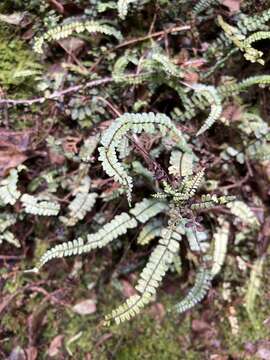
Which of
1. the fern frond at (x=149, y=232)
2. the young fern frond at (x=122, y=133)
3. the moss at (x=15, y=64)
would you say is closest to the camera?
the young fern frond at (x=122, y=133)

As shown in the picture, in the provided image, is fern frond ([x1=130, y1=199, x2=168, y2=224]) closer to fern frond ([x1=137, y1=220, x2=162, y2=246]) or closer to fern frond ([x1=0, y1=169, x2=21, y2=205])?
fern frond ([x1=137, y1=220, x2=162, y2=246])

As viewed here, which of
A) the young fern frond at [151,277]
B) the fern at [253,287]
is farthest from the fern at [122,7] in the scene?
the fern at [253,287]

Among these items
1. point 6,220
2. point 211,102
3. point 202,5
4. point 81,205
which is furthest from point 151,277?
point 202,5

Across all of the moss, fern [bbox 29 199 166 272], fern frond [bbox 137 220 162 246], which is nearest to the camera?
fern [bbox 29 199 166 272]

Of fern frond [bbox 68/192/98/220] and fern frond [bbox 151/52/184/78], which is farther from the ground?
fern frond [bbox 151/52/184/78]

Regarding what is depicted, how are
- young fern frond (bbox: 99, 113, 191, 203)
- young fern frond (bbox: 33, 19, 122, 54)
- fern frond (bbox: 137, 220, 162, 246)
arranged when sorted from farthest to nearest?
fern frond (bbox: 137, 220, 162, 246)
young fern frond (bbox: 33, 19, 122, 54)
young fern frond (bbox: 99, 113, 191, 203)

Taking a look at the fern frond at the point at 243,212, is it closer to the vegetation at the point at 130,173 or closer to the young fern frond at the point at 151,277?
the vegetation at the point at 130,173

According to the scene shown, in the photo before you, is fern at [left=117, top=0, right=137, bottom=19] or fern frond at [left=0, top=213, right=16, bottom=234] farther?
fern frond at [left=0, top=213, right=16, bottom=234]

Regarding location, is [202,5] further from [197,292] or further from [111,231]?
[197,292]

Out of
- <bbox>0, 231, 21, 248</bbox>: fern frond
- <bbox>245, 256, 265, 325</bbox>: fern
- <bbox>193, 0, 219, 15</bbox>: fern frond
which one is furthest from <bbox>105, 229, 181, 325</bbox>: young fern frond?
<bbox>193, 0, 219, 15</bbox>: fern frond
